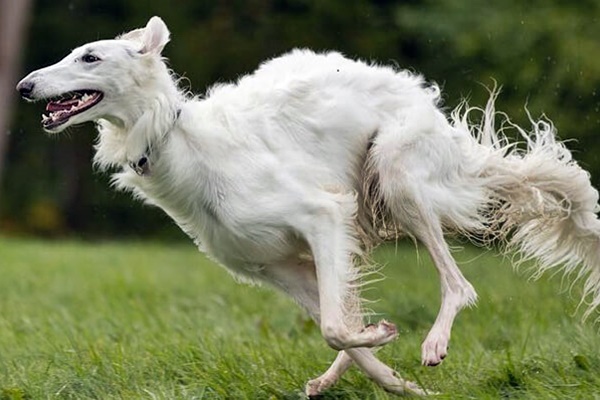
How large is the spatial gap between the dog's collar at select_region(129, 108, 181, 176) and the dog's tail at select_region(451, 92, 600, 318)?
165 cm

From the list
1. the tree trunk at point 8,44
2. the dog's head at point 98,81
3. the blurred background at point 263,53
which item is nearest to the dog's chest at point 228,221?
the dog's head at point 98,81

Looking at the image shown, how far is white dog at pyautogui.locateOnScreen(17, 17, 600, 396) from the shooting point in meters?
5.83

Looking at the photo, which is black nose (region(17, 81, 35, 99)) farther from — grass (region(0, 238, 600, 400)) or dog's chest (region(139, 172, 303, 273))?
grass (region(0, 238, 600, 400))

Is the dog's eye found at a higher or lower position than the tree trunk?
higher

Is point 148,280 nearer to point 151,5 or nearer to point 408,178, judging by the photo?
point 408,178

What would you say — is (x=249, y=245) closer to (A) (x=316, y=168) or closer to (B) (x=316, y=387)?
(A) (x=316, y=168)

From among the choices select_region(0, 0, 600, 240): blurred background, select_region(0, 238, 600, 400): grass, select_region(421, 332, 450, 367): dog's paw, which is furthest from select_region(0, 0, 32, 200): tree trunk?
select_region(421, 332, 450, 367): dog's paw

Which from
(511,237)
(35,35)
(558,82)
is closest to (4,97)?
(558,82)

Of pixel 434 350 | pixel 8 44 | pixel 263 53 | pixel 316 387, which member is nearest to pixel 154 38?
pixel 316 387

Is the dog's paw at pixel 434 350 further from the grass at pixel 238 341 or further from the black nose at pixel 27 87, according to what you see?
the black nose at pixel 27 87

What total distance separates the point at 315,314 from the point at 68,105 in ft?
5.32

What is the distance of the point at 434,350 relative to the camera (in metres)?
5.82

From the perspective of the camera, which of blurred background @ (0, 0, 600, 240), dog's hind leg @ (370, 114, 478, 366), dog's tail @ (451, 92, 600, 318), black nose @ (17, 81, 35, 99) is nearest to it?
black nose @ (17, 81, 35, 99)

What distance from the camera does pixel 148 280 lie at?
1177cm
